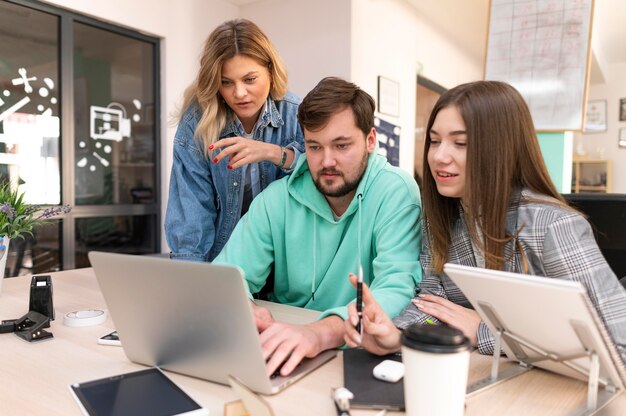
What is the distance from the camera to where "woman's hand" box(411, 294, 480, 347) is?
998 mm

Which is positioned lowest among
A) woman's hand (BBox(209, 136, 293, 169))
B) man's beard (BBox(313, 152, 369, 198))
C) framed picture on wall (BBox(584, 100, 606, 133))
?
man's beard (BBox(313, 152, 369, 198))

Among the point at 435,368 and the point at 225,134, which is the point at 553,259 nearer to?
the point at 435,368

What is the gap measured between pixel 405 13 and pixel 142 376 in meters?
4.51

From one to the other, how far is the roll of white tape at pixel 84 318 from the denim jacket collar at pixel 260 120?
2.37 ft

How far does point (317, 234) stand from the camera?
1.40 m

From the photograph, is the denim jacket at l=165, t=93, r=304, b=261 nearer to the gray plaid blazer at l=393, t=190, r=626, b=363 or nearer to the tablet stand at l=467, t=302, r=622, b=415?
the gray plaid blazer at l=393, t=190, r=626, b=363

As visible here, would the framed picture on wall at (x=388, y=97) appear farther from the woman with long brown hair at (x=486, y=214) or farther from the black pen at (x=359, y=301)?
the black pen at (x=359, y=301)

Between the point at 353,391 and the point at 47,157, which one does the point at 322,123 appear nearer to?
the point at 353,391

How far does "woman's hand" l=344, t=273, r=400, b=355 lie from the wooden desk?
0.07m

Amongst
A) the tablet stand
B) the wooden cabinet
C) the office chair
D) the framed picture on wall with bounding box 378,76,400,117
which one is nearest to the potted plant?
the tablet stand

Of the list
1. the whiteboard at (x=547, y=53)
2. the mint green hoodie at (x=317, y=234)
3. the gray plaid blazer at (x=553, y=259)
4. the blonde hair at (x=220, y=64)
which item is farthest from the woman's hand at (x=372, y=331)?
the whiteboard at (x=547, y=53)

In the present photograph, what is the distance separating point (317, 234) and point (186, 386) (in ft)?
2.12

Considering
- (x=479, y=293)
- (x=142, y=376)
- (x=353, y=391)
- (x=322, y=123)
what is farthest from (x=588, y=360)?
(x=322, y=123)

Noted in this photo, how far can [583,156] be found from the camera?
732cm
